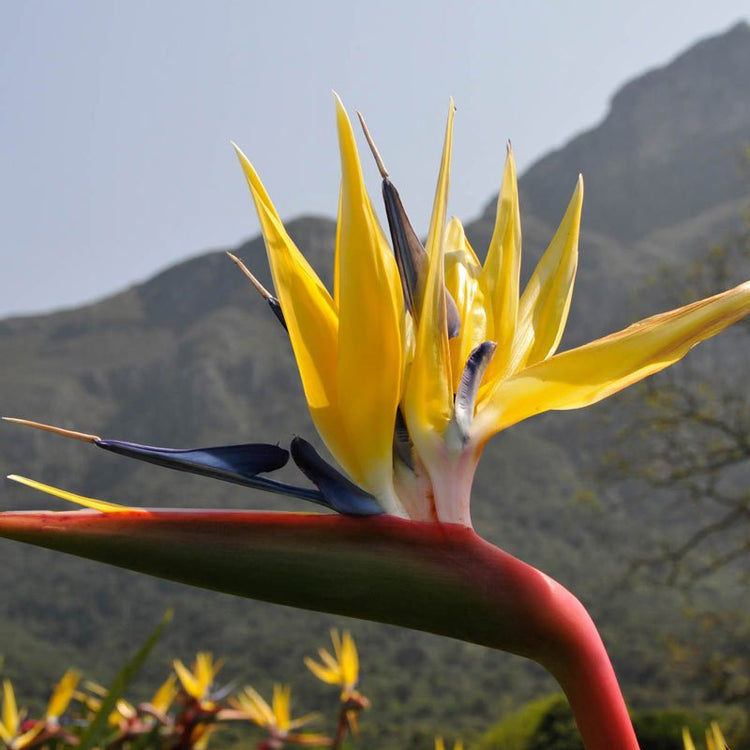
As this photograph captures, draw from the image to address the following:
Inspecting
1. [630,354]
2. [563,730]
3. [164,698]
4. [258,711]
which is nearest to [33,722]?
[164,698]

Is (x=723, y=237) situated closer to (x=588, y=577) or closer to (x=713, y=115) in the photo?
(x=588, y=577)

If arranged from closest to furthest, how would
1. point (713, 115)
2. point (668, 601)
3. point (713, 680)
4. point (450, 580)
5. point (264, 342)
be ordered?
point (450, 580) → point (713, 680) → point (668, 601) → point (264, 342) → point (713, 115)

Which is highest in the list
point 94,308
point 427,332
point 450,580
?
point 94,308

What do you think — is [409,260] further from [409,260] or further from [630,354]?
[630,354]

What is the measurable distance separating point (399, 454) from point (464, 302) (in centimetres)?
18

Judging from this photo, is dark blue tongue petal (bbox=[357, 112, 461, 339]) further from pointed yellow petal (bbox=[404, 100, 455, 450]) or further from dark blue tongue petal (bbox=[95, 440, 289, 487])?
dark blue tongue petal (bbox=[95, 440, 289, 487])

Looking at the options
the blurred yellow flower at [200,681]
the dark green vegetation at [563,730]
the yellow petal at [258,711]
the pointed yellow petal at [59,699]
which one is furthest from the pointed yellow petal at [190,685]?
the dark green vegetation at [563,730]

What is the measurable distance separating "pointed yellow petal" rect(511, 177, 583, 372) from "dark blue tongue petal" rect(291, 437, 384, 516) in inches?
7.9

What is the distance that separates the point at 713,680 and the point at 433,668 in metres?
19.5

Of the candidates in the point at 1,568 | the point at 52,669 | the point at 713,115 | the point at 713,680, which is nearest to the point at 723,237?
the point at 713,680

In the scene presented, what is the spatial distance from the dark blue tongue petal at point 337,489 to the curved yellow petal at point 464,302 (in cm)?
12

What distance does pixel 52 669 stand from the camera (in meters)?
24.2

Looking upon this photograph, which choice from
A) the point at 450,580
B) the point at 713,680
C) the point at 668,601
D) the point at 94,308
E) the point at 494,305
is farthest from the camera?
the point at 94,308

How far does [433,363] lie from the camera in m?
0.57
